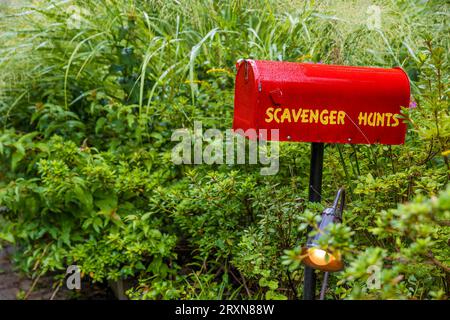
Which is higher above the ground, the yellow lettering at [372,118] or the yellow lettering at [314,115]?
the yellow lettering at [314,115]

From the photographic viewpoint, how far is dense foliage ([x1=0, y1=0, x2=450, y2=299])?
2.03 m

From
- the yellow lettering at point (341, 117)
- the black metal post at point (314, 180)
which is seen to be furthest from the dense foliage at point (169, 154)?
the yellow lettering at point (341, 117)

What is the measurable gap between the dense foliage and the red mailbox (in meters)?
0.10

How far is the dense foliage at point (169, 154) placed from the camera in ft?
6.66

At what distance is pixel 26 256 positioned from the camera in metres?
2.94

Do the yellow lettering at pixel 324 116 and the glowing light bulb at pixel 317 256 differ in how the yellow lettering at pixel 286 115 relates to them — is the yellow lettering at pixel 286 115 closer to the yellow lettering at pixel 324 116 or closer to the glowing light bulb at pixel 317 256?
the yellow lettering at pixel 324 116

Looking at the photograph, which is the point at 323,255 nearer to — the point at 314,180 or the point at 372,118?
the point at 314,180

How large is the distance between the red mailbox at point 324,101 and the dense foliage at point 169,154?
104mm

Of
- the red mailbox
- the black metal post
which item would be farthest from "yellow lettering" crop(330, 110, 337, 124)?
the black metal post

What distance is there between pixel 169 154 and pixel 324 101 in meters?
1.17

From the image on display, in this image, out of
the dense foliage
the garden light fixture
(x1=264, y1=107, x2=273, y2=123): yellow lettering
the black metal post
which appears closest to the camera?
the garden light fixture

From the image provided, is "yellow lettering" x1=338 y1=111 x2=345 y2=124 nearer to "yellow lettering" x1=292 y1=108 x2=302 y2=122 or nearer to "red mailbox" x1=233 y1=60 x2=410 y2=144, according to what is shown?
"red mailbox" x1=233 y1=60 x2=410 y2=144
